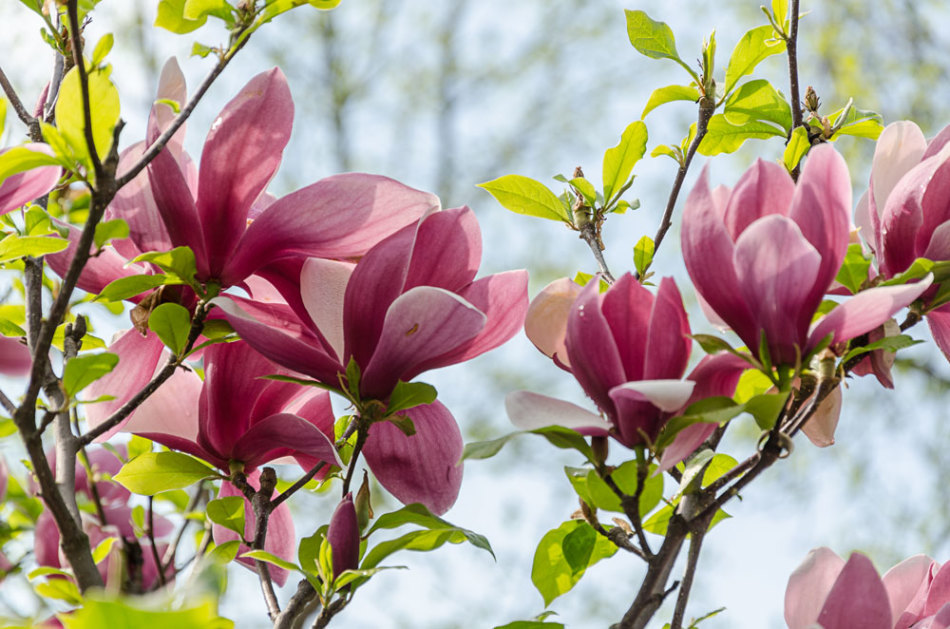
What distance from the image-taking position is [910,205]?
0.49 m

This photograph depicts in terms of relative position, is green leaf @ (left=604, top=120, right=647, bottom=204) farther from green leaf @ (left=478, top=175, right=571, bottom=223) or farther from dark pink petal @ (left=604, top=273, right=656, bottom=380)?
dark pink petal @ (left=604, top=273, right=656, bottom=380)

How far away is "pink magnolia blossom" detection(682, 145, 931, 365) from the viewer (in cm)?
41

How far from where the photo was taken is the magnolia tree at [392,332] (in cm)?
43

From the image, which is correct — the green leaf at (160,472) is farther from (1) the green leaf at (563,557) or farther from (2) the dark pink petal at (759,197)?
(2) the dark pink petal at (759,197)

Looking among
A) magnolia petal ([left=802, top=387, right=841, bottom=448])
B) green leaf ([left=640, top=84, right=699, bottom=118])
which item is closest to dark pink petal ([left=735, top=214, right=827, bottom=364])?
magnolia petal ([left=802, top=387, right=841, bottom=448])

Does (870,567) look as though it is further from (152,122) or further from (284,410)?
(152,122)

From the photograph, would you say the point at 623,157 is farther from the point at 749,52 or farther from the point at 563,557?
the point at 563,557

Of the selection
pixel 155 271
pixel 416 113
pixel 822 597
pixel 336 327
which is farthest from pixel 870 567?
pixel 416 113

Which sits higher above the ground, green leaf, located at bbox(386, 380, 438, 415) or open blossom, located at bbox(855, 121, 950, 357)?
open blossom, located at bbox(855, 121, 950, 357)

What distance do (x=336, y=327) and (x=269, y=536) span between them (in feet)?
0.66

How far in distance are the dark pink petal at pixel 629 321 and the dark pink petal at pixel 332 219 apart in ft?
0.38

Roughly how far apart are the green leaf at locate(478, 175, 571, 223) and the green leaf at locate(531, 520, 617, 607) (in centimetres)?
26

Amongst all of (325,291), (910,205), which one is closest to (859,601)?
(910,205)

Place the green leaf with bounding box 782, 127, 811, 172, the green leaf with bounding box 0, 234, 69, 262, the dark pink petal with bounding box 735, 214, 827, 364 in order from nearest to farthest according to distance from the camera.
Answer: the dark pink petal with bounding box 735, 214, 827, 364 → the green leaf with bounding box 0, 234, 69, 262 → the green leaf with bounding box 782, 127, 811, 172
